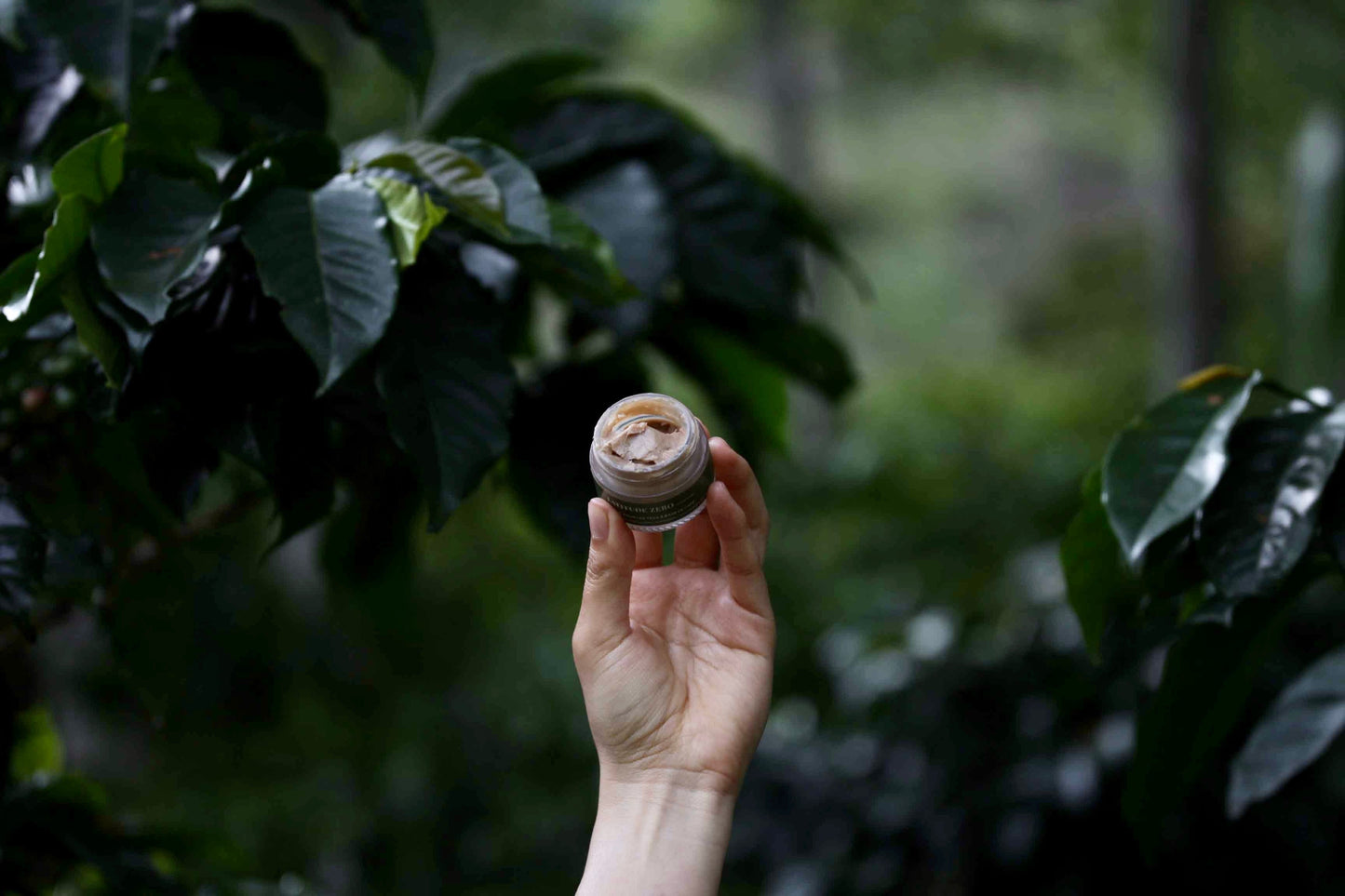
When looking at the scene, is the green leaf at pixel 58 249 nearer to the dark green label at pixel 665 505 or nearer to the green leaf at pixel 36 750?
the dark green label at pixel 665 505

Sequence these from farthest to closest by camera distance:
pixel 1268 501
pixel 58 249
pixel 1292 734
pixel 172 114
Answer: pixel 1292 734
pixel 172 114
pixel 1268 501
pixel 58 249

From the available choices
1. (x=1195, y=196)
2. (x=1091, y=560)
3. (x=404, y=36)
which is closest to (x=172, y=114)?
(x=404, y=36)

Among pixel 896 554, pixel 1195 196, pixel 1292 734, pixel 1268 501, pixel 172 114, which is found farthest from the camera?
pixel 896 554

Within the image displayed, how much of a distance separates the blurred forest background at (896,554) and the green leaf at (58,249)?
38 centimetres

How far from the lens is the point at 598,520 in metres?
0.73

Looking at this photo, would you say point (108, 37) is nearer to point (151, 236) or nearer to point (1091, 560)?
point (151, 236)

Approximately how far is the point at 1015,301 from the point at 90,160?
693 centimetres

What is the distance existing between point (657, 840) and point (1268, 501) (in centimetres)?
47

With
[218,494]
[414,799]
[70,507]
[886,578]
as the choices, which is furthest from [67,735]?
[70,507]

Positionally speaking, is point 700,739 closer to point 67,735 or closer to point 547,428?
point 547,428

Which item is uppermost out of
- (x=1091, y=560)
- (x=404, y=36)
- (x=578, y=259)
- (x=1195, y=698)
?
(x=404, y=36)

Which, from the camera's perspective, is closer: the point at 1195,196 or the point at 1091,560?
the point at 1091,560

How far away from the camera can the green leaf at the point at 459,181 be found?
71cm

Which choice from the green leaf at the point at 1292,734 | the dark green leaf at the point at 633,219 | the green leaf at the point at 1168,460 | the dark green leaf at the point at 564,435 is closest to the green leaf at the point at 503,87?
the dark green leaf at the point at 633,219
